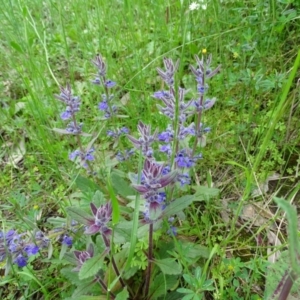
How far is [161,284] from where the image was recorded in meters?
1.21

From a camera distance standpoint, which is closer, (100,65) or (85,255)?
(85,255)

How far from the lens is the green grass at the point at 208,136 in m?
1.34

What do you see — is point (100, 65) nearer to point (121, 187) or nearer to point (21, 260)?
point (121, 187)

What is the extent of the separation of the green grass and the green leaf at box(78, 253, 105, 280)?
23 centimetres

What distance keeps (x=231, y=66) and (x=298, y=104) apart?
0.43 metres

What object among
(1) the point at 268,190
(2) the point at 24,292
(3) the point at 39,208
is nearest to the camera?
(2) the point at 24,292

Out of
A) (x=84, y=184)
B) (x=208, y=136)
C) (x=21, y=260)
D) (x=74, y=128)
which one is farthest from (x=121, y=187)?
(x=208, y=136)

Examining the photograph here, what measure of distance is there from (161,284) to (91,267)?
29cm

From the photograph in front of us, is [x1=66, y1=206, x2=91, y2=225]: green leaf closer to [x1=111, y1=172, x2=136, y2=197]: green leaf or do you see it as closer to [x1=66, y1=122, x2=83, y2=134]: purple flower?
[x1=111, y1=172, x2=136, y2=197]: green leaf

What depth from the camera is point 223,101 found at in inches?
70.0

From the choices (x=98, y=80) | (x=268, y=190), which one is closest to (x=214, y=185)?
(x=268, y=190)

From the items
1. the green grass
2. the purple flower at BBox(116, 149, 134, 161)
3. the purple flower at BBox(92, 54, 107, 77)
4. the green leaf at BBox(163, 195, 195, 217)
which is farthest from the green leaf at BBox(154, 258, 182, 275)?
the purple flower at BBox(92, 54, 107, 77)

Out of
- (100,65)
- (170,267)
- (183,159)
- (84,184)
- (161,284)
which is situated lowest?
(161,284)

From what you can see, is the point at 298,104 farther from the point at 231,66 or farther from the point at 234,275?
the point at 234,275
